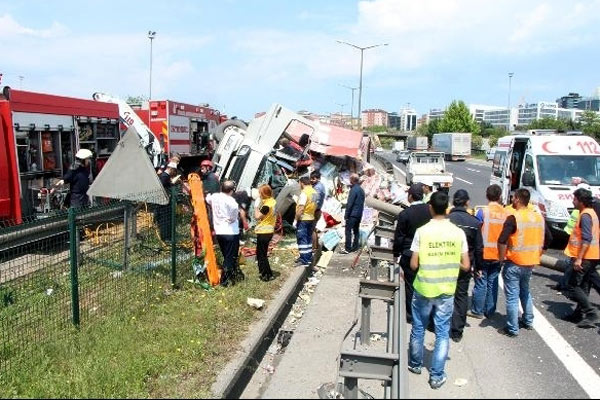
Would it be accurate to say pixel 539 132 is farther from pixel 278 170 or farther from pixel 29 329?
pixel 29 329

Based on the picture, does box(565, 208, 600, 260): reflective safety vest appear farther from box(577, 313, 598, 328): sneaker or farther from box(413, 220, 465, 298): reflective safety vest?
box(413, 220, 465, 298): reflective safety vest

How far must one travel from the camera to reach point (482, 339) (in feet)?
21.8

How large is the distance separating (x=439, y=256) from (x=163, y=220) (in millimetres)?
5280

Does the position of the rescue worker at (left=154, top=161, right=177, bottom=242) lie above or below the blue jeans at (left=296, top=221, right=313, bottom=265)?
above

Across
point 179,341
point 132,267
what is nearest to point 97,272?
point 132,267

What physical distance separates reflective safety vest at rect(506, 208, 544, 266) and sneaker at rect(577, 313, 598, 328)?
1218 mm

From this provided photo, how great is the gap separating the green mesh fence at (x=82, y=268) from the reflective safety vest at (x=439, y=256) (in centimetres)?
384

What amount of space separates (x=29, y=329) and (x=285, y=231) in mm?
7282

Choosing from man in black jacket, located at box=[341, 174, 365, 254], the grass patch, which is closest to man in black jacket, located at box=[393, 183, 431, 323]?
the grass patch

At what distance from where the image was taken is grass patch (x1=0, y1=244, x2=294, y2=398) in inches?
194

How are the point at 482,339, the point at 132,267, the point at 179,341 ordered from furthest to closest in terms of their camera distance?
the point at 132,267, the point at 482,339, the point at 179,341

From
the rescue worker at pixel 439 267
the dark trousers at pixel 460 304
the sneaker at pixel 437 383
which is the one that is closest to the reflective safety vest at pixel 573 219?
the dark trousers at pixel 460 304

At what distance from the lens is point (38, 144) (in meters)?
11.2

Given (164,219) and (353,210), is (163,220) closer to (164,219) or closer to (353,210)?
(164,219)
